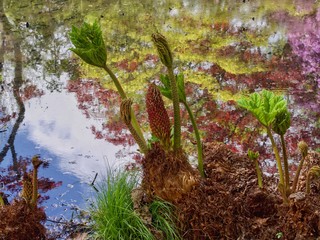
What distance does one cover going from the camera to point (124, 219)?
3.09 metres

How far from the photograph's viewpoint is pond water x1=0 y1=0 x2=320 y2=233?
547cm

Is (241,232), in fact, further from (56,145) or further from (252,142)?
(56,145)

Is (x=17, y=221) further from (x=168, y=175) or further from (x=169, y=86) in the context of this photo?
(x=169, y=86)

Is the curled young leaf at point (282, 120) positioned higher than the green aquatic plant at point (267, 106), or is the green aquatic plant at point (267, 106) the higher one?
the green aquatic plant at point (267, 106)

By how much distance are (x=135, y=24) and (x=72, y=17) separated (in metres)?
1.90

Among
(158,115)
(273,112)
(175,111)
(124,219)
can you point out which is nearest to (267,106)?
(273,112)

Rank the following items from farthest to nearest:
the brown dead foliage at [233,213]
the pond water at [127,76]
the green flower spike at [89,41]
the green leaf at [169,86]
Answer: the pond water at [127,76]
the green leaf at [169,86]
the green flower spike at [89,41]
the brown dead foliage at [233,213]

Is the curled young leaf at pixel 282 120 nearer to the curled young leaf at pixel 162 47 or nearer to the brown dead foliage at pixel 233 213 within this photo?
the brown dead foliage at pixel 233 213

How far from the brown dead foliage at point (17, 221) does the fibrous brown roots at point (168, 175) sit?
82 centimetres

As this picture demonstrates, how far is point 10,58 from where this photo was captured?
9.30m

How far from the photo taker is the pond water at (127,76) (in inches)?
215

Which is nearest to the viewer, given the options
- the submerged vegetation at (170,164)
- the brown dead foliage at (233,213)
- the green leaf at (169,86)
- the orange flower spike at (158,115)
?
the brown dead foliage at (233,213)

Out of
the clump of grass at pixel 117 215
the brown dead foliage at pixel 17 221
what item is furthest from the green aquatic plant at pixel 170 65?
the brown dead foliage at pixel 17 221

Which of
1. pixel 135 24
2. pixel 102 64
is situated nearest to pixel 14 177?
pixel 102 64
